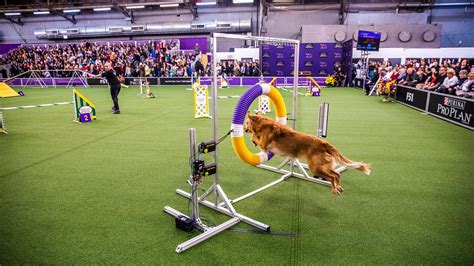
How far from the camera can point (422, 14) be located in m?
26.1

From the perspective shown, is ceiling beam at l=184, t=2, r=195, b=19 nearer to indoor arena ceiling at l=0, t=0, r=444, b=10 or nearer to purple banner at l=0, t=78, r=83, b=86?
indoor arena ceiling at l=0, t=0, r=444, b=10

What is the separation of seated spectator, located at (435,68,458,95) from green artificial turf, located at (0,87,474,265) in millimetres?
4384

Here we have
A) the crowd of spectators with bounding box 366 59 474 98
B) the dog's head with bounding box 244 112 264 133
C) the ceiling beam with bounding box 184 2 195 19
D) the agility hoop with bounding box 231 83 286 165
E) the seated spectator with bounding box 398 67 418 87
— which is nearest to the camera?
the agility hoop with bounding box 231 83 286 165

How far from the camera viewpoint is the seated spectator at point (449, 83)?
1141 centimetres

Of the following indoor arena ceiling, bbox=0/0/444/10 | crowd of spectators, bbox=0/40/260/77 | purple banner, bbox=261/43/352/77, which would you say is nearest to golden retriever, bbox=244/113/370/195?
crowd of spectators, bbox=0/40/260/77

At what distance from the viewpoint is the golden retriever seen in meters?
3.71

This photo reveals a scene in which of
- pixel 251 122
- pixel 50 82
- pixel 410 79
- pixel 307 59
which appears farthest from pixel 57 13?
pixel 251 122

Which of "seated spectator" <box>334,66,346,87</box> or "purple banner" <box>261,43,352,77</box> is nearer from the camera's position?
"seated spectator" <box>334,66,346,87</box>

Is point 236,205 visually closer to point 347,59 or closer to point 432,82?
point 432,82

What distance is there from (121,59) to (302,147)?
2802 centimetres

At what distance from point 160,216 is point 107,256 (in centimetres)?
91

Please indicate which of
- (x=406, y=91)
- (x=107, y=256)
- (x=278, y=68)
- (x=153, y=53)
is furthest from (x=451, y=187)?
(x=153, y=53)

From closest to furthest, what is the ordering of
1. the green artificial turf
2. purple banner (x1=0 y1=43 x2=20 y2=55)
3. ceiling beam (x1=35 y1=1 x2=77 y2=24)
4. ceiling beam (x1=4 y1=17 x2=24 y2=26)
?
the green artificial turf < ceiling beam (x1=35 y1=1 x2=77 y2=24) < purple banner (x1=0 y1=43 x2=20 y2=55) < ceiling beam (x1=4 y1=17 x2=24 y2=26)

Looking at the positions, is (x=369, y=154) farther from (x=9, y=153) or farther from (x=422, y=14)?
(x=422, y=14)
